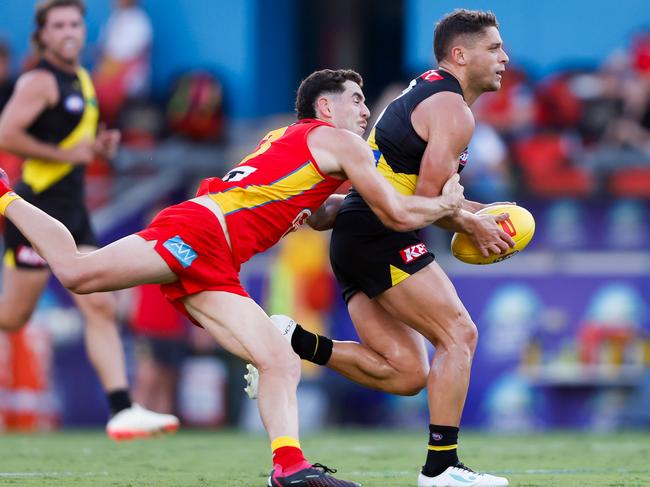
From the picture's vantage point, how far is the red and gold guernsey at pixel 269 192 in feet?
20.4

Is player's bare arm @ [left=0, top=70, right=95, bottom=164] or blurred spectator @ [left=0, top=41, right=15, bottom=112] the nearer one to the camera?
player's bare arm @ [left=0, top=70, right=95, bottom=164]

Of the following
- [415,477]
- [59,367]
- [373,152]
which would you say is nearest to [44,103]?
[373,152]

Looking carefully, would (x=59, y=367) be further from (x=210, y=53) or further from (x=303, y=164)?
(x=303, y=164)

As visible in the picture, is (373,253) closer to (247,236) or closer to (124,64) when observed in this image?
(247,236)

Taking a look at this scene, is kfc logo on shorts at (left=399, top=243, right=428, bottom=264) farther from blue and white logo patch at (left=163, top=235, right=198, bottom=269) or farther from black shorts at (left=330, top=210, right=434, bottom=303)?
blue and white logo patch at (left=163, top=235, right=198, bottom=269)

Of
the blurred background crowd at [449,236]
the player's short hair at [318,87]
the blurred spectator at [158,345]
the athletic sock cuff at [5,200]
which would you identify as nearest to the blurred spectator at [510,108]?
the blurred background crowd at [449,236]

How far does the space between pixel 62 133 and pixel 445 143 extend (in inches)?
140

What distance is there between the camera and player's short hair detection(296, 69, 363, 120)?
6.64 metres

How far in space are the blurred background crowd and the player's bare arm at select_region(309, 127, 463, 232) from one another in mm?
6692

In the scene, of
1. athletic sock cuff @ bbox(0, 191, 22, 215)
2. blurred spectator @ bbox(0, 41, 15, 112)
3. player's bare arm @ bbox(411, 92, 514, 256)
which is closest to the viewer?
player's bare arm @ bbox(411, 92, 514, 256)

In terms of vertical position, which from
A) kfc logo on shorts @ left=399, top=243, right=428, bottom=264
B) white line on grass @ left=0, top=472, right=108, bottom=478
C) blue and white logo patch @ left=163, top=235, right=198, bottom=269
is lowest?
white line on grass @ left=0, top=472, right=108, bottom=478

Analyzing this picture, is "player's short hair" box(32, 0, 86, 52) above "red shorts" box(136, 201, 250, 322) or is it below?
above

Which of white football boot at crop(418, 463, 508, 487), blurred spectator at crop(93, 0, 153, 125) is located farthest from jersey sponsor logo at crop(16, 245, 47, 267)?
blurred spectator at crop(93, 0, 153, 125)

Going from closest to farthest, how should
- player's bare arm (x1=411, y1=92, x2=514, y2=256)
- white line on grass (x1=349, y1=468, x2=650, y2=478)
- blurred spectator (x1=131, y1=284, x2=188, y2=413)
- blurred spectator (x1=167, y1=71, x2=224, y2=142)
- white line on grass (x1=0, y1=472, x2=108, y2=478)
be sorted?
1. player's bare arm (x1=411, y1=92, x2=514, y2=256)
2. white line on grass (x1=0, y1=472, x2=108, y2=478)
3. white line on grass (x1=349, y1=468, x2=650, y2=478)
4. blurred spectator (x1=131, y1=284, x2=188, y2=413)
5. blurred spectator (x1=167, y1=71, x2=224, y2=142)
